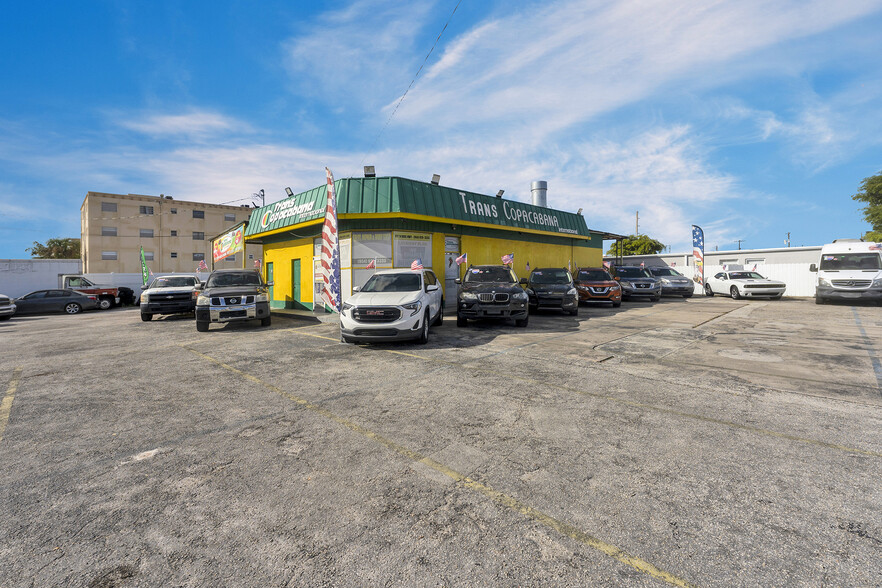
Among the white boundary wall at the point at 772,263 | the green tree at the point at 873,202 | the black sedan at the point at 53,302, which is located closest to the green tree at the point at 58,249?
the black sedan at the point at 53,302

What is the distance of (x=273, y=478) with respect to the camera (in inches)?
120

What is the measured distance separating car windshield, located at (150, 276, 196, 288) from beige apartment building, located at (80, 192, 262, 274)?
27693 millimetres

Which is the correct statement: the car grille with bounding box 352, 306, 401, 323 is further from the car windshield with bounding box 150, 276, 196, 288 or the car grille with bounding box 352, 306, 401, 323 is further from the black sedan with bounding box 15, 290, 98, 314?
the black sedan with bounding box 15, 290, 98, 314

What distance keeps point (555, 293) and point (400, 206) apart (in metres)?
6.49

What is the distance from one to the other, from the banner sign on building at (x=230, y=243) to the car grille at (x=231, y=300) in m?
9.53

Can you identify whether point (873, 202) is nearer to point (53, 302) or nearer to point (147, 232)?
point (53, 302)

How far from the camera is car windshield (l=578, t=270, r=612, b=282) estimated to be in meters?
17.2

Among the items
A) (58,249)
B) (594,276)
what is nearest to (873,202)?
(594,276)

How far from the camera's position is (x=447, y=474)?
10.0 ft

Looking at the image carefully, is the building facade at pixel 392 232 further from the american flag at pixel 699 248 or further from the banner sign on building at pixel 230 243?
the american flag at pixel 699 248

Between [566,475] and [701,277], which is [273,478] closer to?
[566,475]

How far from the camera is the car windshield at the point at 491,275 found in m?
11.8

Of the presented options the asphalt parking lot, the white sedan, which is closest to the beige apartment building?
the asphalt parking lot

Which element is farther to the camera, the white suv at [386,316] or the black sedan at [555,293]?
the black sedan at [555,293]
